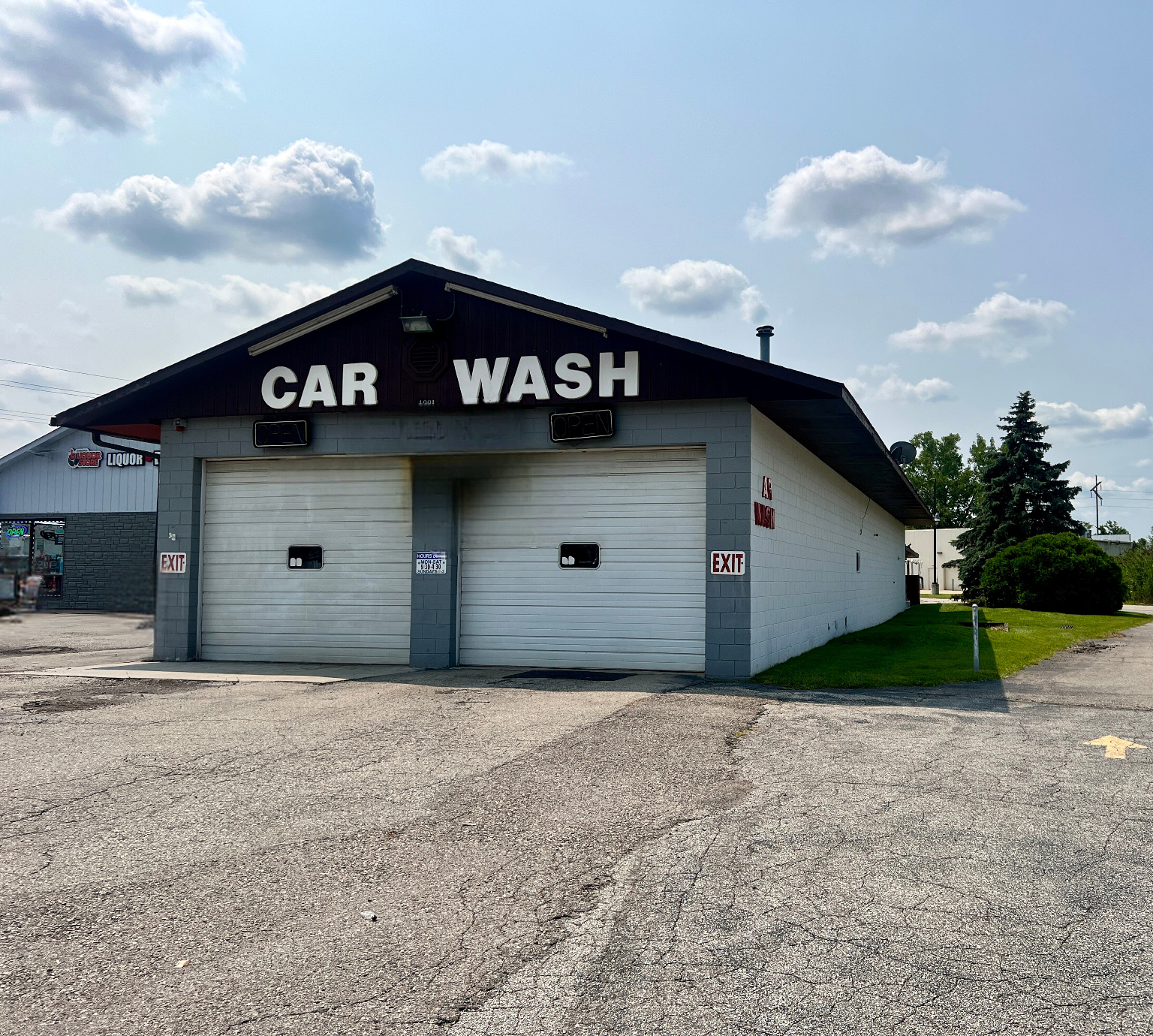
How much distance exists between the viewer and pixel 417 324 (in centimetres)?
1268

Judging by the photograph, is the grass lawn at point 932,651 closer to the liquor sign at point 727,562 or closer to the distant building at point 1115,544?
the liquor sign at point 727,562

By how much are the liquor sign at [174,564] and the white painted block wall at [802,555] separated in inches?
331

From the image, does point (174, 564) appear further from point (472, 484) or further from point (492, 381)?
point (492, 381)

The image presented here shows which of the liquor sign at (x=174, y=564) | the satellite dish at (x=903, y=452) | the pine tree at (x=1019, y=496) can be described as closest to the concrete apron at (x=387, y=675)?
the liquor sign at (x=174, y=564)

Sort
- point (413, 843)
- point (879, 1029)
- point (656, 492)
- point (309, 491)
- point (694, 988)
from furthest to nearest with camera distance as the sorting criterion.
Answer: point (309, 491) → point (656, 492) → point (413, 843) → point (694, 988) → point (879, 1029)

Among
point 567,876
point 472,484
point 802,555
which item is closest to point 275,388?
point 472,484

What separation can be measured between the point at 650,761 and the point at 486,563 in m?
6.81

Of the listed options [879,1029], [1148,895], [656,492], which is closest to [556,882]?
[879,1029]

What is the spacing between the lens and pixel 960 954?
353 cm

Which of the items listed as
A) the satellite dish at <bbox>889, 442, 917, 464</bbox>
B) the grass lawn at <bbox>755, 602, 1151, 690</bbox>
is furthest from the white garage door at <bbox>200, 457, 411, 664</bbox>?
the satellite dish at <bbox>889, 442, 917, 464</bbox>

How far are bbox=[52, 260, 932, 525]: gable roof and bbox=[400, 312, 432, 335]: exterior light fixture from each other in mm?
249

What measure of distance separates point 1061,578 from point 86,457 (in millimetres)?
32282

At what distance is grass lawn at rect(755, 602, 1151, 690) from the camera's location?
12.0m

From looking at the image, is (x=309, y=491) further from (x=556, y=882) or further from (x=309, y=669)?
(x=556, y=882)
